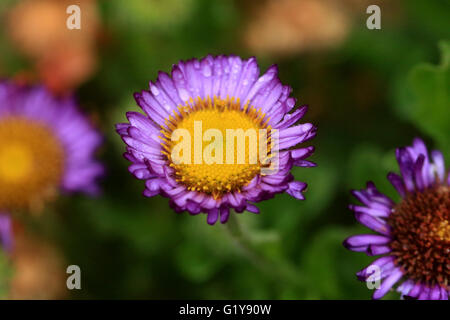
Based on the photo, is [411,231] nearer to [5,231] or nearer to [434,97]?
[434,97]

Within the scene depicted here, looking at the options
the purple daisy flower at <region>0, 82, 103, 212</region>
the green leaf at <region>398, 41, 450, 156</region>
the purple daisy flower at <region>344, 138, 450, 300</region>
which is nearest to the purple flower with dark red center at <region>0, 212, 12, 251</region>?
the purple daisy flower at <region>0, 82, 103, 212</region>

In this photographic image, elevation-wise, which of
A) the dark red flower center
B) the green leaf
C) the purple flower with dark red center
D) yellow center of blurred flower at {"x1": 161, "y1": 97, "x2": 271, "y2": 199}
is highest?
the green leaf

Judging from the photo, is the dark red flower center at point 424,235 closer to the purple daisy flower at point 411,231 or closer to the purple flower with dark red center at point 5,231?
the purple daisy flower at point 411,231

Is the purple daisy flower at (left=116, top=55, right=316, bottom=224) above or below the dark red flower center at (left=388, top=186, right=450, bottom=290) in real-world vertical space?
above

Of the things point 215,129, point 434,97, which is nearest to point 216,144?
point 215,129

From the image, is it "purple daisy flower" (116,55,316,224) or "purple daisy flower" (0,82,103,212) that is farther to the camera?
"purple daisy flower" (0,82,103,212)

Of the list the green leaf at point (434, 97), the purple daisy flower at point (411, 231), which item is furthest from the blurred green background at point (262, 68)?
the purple daisy flower at point (411, 231)

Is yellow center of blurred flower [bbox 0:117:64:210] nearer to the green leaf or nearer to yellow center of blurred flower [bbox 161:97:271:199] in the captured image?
yellow center of blurred flower [bbox 161:97:271:199]
